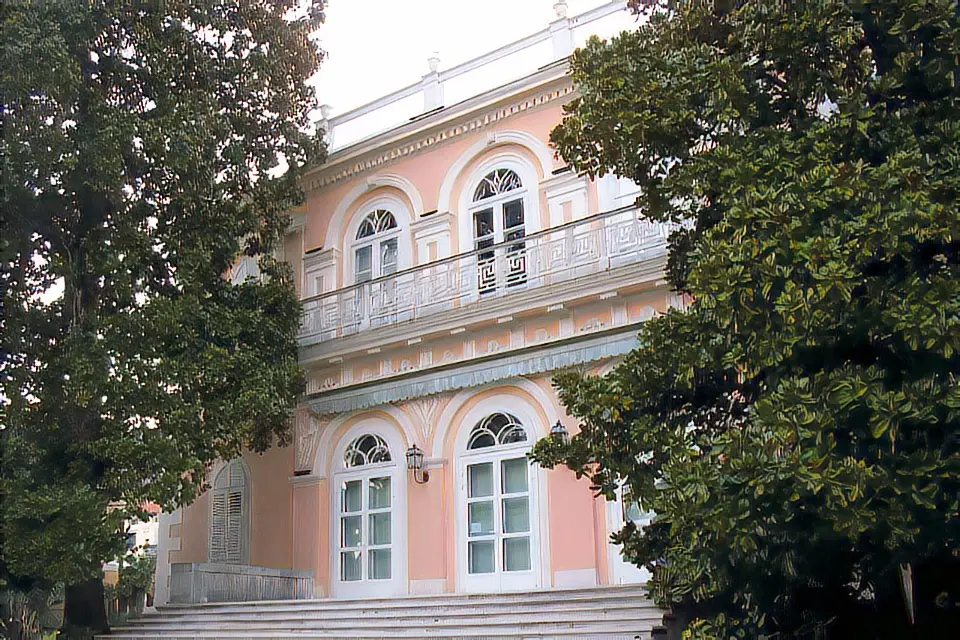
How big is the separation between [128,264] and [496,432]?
4.73m

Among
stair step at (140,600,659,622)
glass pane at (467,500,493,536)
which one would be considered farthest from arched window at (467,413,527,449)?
stair step at (140,600,659,622)

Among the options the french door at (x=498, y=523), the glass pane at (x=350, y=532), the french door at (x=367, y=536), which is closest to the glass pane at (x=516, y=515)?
→ the french door at (x=498, y=523)

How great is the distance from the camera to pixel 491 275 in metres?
13.2

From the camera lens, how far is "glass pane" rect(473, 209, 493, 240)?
1391cm

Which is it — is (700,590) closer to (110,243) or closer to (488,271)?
(488,271)

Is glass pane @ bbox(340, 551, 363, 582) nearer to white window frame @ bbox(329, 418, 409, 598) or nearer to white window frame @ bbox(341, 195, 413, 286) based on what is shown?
white window frame @ bbox(329, 418, 409, 598)

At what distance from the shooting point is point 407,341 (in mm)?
13562

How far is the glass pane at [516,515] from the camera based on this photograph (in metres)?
12.5

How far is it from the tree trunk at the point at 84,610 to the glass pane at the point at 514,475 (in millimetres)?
4904

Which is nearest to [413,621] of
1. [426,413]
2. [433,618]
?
[433,618]

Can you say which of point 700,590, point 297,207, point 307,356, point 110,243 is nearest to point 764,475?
point 700,590

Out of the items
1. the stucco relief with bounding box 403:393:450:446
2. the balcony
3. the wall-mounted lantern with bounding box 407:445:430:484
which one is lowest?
the wall-mounted lantern with bounding box 407:445:430:484

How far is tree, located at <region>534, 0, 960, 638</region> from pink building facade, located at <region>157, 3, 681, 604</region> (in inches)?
186

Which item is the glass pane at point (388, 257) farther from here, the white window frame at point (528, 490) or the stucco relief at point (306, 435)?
the white window frame at point (528, 490)
